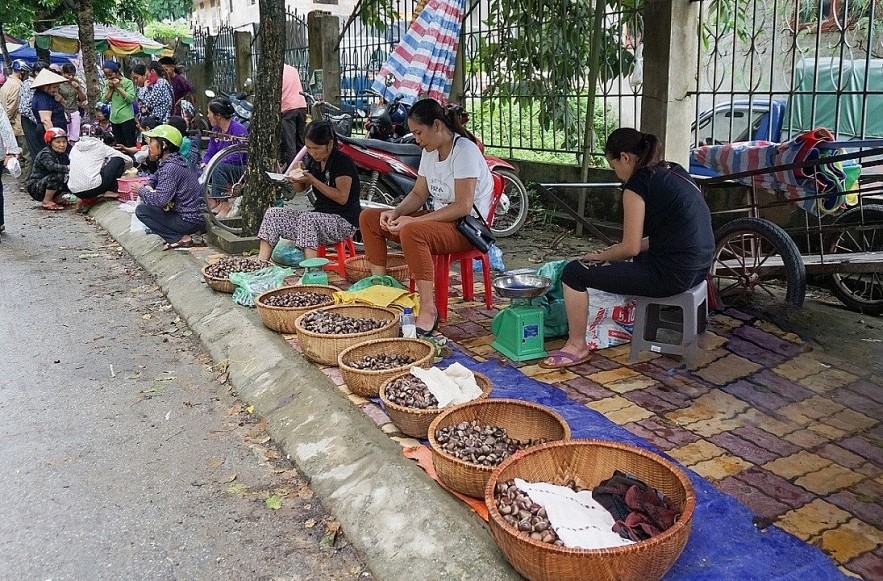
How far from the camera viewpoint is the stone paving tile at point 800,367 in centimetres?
407

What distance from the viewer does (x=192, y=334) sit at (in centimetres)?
550

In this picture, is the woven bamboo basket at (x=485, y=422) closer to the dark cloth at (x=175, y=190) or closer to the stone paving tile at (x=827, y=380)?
the stone paving tile at (x=827, y=380)

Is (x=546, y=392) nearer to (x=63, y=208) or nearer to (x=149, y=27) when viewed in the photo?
(x=63, y=208)

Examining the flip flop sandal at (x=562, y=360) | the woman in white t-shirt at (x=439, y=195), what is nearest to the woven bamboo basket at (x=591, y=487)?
the flip flop sandal at (x=562, y=360)

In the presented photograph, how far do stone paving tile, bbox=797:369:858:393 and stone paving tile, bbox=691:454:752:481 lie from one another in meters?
1.02

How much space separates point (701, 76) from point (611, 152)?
3103 millimetres

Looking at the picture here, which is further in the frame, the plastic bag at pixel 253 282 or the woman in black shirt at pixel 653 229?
the plastic bag at pixel 253 282

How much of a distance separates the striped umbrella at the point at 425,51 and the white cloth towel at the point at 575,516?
5807 millimetres

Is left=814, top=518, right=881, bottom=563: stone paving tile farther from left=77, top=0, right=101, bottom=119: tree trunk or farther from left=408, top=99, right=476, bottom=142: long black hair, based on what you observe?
left=77, top=0, right=101, bottom=119: tree trunk

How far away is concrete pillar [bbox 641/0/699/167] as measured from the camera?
6.39 metres

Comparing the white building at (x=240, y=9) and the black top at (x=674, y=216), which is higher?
the white building at (x=240, y=9)

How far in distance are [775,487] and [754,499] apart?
148 mm

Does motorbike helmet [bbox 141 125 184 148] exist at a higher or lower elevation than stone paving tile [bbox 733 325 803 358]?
higher

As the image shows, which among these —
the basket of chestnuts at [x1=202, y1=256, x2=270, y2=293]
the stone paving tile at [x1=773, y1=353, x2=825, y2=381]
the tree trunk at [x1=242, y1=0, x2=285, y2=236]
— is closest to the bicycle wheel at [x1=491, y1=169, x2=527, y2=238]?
the tree trunk at [x1=242, y1=0, x2=285, y2=236]
